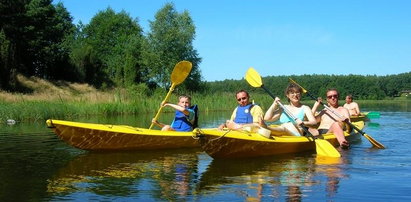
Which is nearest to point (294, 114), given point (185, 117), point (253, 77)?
point (253, 77)

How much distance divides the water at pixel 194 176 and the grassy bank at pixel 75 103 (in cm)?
865

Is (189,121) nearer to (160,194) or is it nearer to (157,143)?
(157,143)

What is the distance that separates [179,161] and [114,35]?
4954cm

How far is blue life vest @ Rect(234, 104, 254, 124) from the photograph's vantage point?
7.57 metres

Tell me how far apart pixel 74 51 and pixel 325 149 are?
3257 cm

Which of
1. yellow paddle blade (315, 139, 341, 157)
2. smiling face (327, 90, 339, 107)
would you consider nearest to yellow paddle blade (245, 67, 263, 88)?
smiling face (327, 90, 339, 107)

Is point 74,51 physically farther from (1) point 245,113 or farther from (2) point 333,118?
(1) point 245,113

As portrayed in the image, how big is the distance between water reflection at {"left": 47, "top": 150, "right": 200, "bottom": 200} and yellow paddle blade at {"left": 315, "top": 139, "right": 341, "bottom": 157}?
200 centimetres

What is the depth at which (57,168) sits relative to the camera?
21.6 ft

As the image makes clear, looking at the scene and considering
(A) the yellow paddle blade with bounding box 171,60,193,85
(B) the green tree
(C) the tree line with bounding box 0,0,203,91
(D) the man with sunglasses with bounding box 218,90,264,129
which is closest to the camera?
(D) the man with sunglasses with bounding box 218,90,264,129

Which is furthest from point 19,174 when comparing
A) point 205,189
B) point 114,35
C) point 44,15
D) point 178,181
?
point 114,35

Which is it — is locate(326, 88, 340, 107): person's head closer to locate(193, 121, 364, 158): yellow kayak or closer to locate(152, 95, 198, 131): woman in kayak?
locate(193, 121, 364, 158): yellow kayak

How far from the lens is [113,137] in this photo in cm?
786

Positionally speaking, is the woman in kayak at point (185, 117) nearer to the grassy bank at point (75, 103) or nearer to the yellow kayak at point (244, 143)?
the yellow kayak at point (244, 143)
